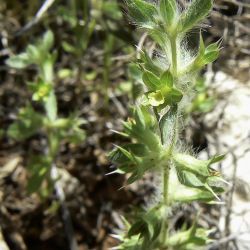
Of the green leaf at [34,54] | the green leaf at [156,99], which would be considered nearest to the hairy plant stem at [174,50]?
the green leaf at [156,99]

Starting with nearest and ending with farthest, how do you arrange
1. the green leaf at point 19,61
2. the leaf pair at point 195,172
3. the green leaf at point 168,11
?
1. the green leaf at point 168,11
2. the leaf pair at point 195,172
3. the green leaf at point 19,61

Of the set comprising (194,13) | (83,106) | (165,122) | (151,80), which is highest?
(194,13)

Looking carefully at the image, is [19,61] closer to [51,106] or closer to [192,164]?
[51,106]

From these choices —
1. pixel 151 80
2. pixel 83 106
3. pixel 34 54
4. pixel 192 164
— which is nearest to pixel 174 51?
pixel 151 80

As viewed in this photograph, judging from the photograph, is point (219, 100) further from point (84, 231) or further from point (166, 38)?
point (166, 38)

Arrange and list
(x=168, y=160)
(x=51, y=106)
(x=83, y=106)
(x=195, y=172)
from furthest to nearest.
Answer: (x=83, y=106) < (x=51, y=106) < (x=168, y=160) < (x=195, y=172)

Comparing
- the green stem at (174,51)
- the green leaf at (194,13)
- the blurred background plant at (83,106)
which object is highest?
the green leaf at (194,13)

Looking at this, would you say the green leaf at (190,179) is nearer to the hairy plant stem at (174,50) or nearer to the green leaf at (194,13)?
the hairy plant stem at (174,50)
